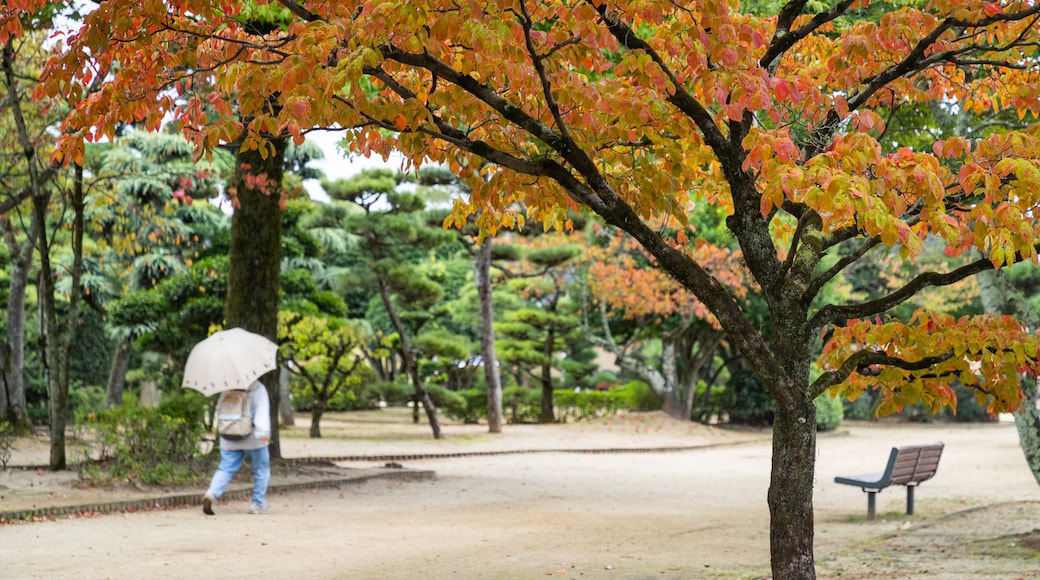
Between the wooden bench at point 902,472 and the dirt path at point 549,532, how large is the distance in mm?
285

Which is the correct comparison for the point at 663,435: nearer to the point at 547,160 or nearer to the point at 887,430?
the point at 887,430

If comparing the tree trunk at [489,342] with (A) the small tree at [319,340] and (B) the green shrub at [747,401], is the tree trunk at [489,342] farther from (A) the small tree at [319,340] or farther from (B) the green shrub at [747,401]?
(B) the green shrub at [747,401]

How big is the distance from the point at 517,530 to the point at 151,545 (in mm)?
2873

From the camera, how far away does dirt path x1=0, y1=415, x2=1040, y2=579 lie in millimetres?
6109

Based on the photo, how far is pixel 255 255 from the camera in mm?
11336

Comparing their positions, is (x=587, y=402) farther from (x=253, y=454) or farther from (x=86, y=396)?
(x=253, y=454)

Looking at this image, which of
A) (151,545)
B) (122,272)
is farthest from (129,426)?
(122,272)

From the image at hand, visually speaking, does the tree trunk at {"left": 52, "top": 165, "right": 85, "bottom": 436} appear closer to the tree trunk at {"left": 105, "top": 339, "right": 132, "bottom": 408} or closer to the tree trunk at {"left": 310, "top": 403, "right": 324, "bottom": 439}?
the tree trunk at {"left": 310, "top": 403, "right": 324, "bottom": 439}

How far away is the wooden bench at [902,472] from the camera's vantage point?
348 inches

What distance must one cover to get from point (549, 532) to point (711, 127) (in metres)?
4.38

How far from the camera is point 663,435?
23.0 meters

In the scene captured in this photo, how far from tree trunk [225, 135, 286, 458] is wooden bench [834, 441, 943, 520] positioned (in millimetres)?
6393

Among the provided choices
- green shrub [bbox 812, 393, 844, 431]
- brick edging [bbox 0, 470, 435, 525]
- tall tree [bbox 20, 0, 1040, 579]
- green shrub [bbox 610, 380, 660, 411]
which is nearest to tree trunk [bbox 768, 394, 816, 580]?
tall tree [bbox 20, 0, 1040, 579]

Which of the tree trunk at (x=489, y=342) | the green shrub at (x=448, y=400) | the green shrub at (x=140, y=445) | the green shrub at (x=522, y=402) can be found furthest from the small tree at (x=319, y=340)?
the green shrub at (x=522, y=402)
